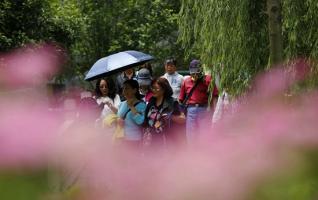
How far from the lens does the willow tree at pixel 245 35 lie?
6293mm

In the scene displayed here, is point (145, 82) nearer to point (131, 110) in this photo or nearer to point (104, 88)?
point (104, 88)

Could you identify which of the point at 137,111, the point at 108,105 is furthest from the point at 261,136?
the point at 108,105

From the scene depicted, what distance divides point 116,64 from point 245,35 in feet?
4.10

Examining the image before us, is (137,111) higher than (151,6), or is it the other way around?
(151,6)

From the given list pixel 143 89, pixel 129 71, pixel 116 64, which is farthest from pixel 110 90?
pixel 129 71

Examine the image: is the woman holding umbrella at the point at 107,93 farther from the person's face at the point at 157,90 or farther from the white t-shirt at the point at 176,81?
the white t-shirt at the point at 176,81

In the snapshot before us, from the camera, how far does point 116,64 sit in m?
6.63

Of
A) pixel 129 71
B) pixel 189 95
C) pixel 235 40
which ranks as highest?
pixel 235 40

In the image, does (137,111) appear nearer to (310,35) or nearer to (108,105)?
(108,105)

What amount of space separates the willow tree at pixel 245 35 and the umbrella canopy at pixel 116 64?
706mm

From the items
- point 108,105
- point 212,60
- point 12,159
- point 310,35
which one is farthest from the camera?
point 212,60

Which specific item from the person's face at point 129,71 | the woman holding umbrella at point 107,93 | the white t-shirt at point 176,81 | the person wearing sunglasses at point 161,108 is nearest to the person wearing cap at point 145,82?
the woman holding umbrella at point 107,93

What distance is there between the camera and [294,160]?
0.92 m

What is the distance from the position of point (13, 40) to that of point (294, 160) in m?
10.4
